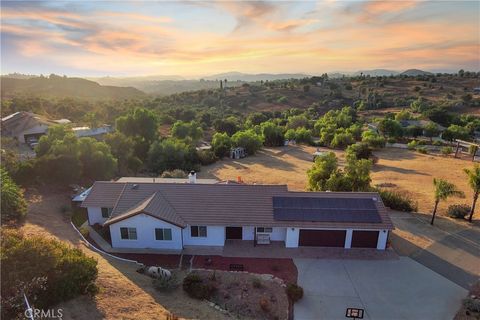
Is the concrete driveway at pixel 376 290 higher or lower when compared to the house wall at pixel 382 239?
lower

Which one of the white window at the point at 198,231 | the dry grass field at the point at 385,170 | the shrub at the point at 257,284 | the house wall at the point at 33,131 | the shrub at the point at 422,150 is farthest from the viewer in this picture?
the house wall at the point at 33,131

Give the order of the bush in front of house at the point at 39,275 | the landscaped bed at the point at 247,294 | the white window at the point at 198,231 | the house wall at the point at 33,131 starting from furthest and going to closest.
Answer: the house wall at the point at 33,131
the white window at the point at 198,231
the landscaped bed at the point at 247,294
the bush in front of house at the point at 39,275

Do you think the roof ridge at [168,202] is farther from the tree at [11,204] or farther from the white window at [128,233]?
the tree at [11,204]

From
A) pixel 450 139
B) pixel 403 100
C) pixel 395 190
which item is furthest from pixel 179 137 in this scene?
pixel 403 100

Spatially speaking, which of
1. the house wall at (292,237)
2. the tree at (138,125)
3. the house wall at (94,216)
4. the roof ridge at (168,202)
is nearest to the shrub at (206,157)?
the tree at (138,125)

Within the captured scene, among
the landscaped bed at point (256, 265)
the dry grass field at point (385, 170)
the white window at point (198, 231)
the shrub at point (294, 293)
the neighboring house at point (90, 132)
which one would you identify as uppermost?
the neighboring house at point (90, 132)

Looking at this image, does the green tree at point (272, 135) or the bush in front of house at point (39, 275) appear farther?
the green tree at point (272, 135)

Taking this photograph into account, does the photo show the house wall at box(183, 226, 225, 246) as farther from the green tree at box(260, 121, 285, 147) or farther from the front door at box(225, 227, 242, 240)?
the green tree at box(260, 121, 285, 147)
